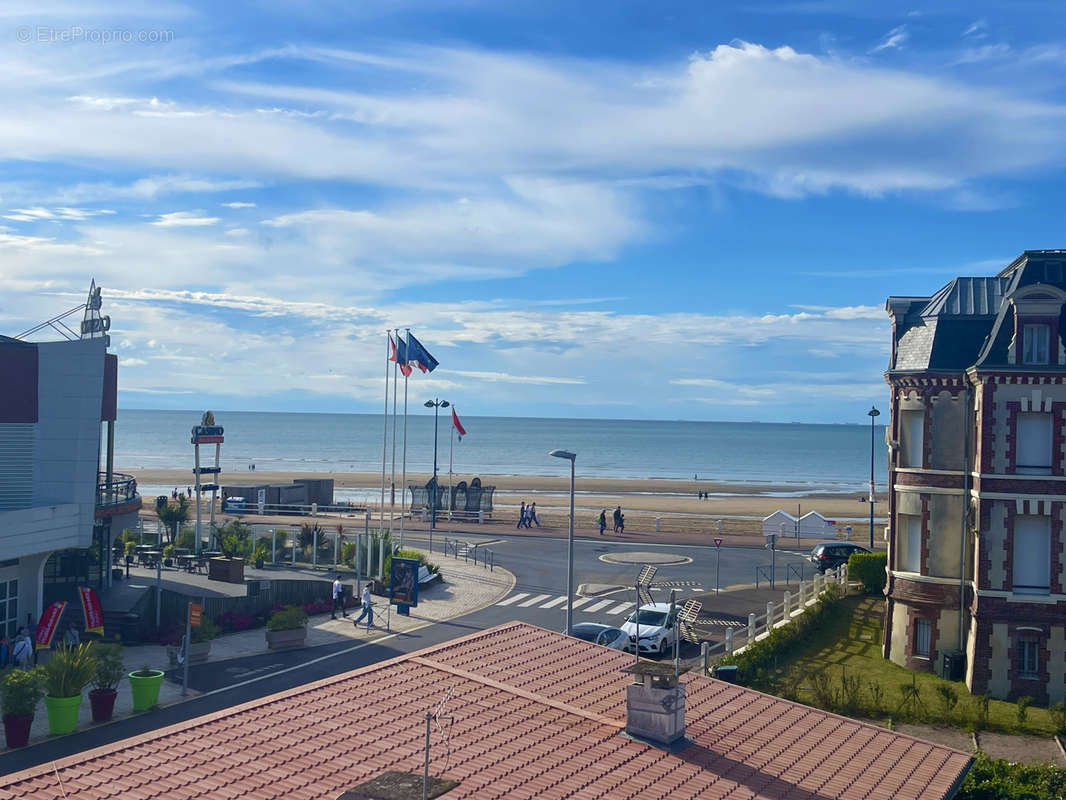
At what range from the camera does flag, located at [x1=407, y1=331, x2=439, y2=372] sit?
48250mm

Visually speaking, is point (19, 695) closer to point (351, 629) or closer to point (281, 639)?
point (281, 639)

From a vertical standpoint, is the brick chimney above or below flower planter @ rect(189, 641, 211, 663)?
above

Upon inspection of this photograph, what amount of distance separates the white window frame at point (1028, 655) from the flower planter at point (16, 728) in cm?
2665

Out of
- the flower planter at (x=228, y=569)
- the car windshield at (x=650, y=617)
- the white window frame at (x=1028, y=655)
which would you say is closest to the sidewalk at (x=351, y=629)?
the flower planter at (x=228, y=569)

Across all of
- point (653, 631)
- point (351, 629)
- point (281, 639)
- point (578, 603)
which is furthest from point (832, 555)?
point (281, 639)

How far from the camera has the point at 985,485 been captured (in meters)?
29.7

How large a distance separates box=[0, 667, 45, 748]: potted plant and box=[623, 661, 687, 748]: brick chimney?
1482cm

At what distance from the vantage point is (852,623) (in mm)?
37094

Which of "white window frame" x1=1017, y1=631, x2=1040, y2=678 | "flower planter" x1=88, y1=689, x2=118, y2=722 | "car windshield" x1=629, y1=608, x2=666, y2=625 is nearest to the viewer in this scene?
"flower planter" x1=88, y1=689, x2=118, y2=722

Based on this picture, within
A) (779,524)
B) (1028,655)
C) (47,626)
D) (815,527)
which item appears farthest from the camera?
(815,527)

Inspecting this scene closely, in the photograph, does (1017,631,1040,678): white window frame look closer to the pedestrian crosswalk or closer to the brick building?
the brick building

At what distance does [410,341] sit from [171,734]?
35.2 m

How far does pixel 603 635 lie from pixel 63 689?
54.2 feet

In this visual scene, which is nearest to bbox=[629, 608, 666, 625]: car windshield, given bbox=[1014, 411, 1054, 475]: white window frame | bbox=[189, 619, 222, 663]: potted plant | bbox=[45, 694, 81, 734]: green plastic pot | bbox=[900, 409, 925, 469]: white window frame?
bbox=[900, 409, 925, 469]: white window frame
